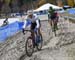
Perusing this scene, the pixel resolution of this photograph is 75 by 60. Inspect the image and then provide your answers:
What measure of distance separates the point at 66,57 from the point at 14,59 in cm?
300

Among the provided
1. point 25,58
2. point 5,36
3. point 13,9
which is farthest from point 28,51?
point 13,9

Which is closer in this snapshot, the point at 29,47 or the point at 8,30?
the point at 29,47

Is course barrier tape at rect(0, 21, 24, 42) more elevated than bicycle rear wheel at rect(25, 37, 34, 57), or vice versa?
bicycle rear wheel at rect(25, 37, 34, 57)

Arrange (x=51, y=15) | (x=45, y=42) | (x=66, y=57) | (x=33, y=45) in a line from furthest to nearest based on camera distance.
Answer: (x=51, y=15)
(x=45, y=42)
(x=33, y=45)
(x=66, y=57)

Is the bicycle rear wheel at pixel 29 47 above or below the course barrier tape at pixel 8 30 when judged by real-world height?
above

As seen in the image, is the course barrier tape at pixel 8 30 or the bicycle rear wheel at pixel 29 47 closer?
the bicycle rear wheel at pixel 29 47

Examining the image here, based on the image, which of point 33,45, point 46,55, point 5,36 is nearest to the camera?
point 46,55

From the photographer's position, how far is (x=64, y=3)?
263 ft

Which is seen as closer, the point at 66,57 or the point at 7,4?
the point at 66,57

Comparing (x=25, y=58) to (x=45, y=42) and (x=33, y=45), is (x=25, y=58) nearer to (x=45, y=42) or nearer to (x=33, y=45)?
(x=33, y=45)

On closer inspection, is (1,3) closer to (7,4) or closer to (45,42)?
(7,4)

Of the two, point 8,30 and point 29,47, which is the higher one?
point 29,47

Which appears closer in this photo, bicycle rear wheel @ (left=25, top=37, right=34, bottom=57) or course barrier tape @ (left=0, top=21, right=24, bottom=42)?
bicycle rear wheel @ (left=25, top=37, right=34, bottom=57)

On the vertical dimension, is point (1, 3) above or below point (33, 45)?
below
